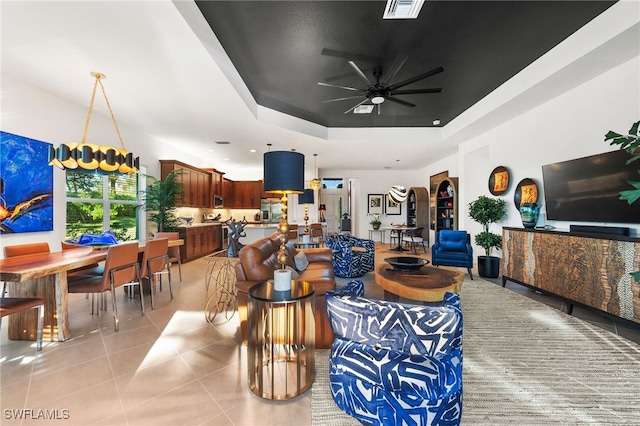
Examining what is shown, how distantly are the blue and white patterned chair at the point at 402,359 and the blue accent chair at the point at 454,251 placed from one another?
3.87m

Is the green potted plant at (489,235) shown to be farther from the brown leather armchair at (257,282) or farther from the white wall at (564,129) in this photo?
the brown leather armchair at (257,282)

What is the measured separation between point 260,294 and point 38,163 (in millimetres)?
4003

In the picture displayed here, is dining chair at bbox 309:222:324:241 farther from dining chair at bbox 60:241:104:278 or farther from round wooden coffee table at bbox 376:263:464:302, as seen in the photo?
dining chair at bbox 60:241:104:278

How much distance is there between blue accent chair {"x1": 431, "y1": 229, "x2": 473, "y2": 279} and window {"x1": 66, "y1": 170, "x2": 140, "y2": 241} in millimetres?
5836

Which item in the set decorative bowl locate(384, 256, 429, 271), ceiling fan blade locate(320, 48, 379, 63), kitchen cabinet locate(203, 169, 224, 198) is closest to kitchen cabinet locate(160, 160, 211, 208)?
kitchen cabinet locate(203, 169, 224, 198)

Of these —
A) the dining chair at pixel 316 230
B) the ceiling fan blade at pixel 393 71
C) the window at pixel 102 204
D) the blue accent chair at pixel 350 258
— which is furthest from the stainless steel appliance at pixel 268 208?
the ceiling fan blade at pixel 393 71

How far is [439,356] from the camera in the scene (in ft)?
4.21

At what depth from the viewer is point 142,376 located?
2.03 meters

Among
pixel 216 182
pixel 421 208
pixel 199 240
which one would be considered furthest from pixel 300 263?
pixel 421 208

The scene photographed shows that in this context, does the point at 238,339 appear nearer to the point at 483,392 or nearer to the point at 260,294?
the point at 260,294

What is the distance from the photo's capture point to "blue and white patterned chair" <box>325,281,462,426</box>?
49.1 inches

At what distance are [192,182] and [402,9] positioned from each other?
6421mm

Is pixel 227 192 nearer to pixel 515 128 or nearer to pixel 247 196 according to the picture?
pixel 247 196

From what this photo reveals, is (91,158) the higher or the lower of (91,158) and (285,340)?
the higher
